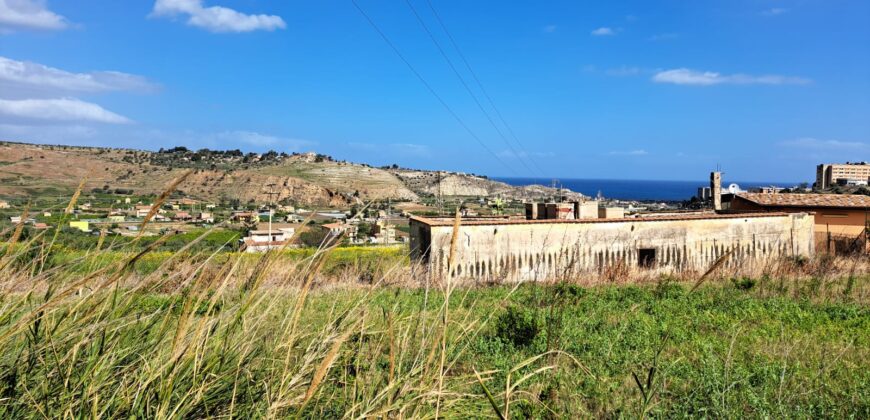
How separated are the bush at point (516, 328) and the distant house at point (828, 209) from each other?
746 inches

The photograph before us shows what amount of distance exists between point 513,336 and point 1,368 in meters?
5.22

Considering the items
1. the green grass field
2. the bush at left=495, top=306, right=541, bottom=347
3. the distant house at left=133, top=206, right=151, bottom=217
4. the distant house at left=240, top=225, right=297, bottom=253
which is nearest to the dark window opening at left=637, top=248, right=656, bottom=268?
the green grass field

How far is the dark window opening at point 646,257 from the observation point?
633 inches

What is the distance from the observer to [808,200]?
74.4 feet

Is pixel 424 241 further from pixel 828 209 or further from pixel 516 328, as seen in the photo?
pixel 828 209

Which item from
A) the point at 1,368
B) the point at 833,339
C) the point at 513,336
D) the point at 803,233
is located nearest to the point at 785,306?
the point at 833,339

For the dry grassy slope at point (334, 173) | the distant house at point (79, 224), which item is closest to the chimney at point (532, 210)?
the distant house at point (79, 224)

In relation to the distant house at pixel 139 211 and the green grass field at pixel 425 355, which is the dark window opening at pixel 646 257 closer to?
the green grass field at pixel 425 355

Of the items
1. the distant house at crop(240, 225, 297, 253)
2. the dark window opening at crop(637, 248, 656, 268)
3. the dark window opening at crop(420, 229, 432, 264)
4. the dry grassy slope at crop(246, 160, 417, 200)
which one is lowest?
the dark window opening at crop(637, 248, 656, 268)

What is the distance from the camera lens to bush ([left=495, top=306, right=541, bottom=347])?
620 cm

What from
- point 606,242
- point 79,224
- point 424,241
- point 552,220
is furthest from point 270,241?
point 606,242

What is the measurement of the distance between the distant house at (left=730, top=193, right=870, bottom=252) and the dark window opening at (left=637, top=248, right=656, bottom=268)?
8896 mm

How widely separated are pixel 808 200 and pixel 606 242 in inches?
499

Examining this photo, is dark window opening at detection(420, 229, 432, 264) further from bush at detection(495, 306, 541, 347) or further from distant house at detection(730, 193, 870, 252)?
distant house at detection(730, 193, 870, 252)
